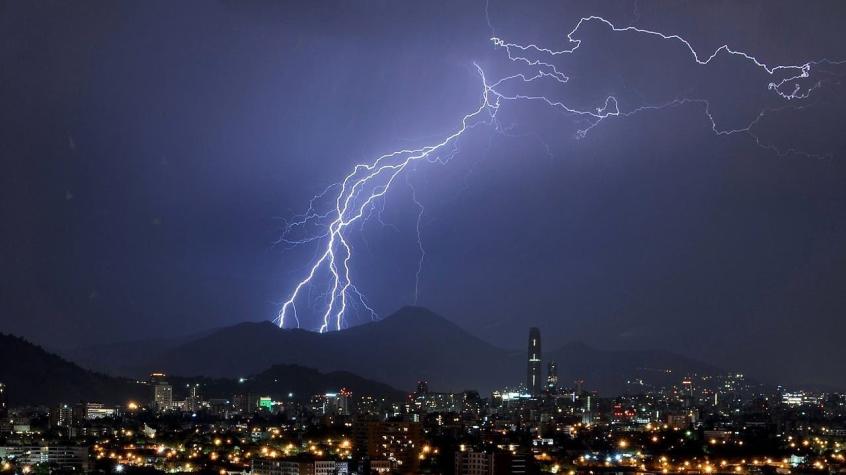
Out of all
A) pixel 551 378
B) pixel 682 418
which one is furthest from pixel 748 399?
pixel 682 418

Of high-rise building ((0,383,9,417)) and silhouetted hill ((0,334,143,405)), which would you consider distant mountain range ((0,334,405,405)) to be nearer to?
silhouetted hill ((0,334,143,405))

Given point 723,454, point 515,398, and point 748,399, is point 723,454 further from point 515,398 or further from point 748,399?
point 748,399

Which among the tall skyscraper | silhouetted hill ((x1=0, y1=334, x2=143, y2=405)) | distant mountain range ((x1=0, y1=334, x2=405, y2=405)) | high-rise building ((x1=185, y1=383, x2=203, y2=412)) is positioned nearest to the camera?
silhouetted hill ((x1=0, y1=334, x2=143, y2=405))

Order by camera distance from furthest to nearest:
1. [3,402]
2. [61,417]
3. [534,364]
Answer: [534,364], [3,402], [61,417]

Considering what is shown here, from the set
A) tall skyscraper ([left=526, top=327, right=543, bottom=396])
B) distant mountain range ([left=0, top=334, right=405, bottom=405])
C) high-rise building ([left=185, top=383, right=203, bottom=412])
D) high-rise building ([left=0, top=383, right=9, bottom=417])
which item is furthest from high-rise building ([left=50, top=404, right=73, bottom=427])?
tall skyscraper ([left=526, top=327, right=543, bottom=396])

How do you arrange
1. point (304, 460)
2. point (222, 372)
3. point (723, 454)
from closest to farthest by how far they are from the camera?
point (304, 460), point (723, 454), point (222, 372)

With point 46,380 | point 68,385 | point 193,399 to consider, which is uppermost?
point 46,380

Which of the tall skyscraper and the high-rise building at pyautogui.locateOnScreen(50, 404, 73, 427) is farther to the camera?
the tall skyscraper

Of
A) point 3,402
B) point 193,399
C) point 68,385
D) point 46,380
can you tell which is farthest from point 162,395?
point 3,402

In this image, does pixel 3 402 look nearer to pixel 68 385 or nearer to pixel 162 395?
pixel 68 385
